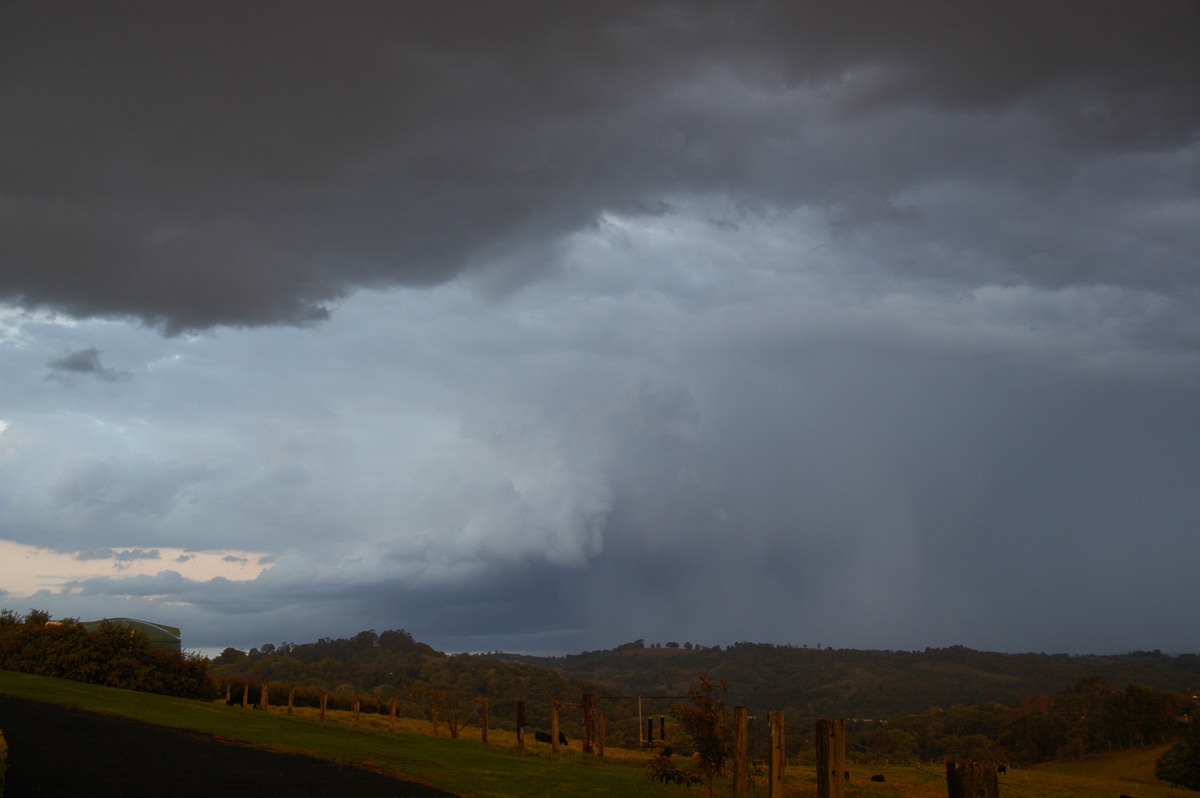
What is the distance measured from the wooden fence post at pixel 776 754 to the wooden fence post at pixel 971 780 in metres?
9.66

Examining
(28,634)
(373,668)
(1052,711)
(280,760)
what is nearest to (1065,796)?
(280,760)

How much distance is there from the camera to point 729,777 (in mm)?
29469

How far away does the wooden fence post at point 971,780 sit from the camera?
25.8ft

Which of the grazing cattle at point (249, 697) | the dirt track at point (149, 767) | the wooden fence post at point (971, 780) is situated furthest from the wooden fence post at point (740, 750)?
the grazing cattle at point (249, 697)

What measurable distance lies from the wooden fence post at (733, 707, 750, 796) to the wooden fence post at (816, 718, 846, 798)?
1293cm

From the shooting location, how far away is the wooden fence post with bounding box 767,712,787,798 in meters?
17.2

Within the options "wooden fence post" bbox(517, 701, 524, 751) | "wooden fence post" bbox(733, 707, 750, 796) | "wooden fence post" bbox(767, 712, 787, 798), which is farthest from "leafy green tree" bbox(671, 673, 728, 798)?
"wooden fence post" bbox(517, 701, 524, 751)

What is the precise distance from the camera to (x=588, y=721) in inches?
1544

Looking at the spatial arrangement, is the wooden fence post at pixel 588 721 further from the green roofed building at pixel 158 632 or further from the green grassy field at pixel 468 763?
the green roofed building at pixel 158 632

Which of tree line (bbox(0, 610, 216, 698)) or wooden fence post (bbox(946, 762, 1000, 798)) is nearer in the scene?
wooden fence post (bbox(946, 762, 1000, 798))

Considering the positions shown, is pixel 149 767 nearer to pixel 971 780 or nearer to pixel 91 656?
pixel 971 780

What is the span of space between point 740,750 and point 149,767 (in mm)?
13874

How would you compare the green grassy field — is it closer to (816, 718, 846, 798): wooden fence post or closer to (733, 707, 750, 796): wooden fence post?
(733, 707, 750, 796): wooden fence post

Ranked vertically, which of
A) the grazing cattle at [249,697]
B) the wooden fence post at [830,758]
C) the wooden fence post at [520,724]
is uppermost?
the wooden fence post at [830,758]
